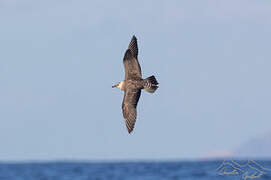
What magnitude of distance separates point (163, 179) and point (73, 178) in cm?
683

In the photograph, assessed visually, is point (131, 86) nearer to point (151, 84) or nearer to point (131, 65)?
point (131, 65)

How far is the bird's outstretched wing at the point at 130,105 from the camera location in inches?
701

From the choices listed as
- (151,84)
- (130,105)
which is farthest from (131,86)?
(151,84)

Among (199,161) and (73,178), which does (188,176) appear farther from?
(199,161)

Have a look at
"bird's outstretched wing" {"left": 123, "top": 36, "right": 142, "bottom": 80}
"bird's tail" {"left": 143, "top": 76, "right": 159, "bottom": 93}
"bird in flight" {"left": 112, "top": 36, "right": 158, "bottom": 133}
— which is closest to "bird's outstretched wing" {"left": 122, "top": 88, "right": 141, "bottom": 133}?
"bird in flight" {"left": 112, "top": 36, "right": 158, "bottom": 133}

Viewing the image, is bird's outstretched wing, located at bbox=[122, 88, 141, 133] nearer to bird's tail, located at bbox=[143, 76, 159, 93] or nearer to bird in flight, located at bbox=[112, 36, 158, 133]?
bird in flight, located at bbox=[112, 36, 158, 133]

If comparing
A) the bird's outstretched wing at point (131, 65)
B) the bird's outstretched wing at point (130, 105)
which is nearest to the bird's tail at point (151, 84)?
the bird's outstretched wing at point (131, 65)

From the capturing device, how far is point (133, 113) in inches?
704

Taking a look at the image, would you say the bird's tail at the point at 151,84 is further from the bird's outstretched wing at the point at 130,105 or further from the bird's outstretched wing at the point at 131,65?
the bird's outstretched wing at the point at 130,105

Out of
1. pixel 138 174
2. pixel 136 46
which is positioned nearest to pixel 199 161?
pixel 138 174

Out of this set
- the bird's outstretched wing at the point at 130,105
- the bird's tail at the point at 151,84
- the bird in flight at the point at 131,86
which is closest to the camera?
the bird's tail at the point at 151,84

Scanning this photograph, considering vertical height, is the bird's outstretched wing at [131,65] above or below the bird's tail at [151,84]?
above

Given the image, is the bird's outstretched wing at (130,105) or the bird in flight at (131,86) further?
the bird's outstretched wing at (130,105)

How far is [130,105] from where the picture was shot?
59.2 feet
